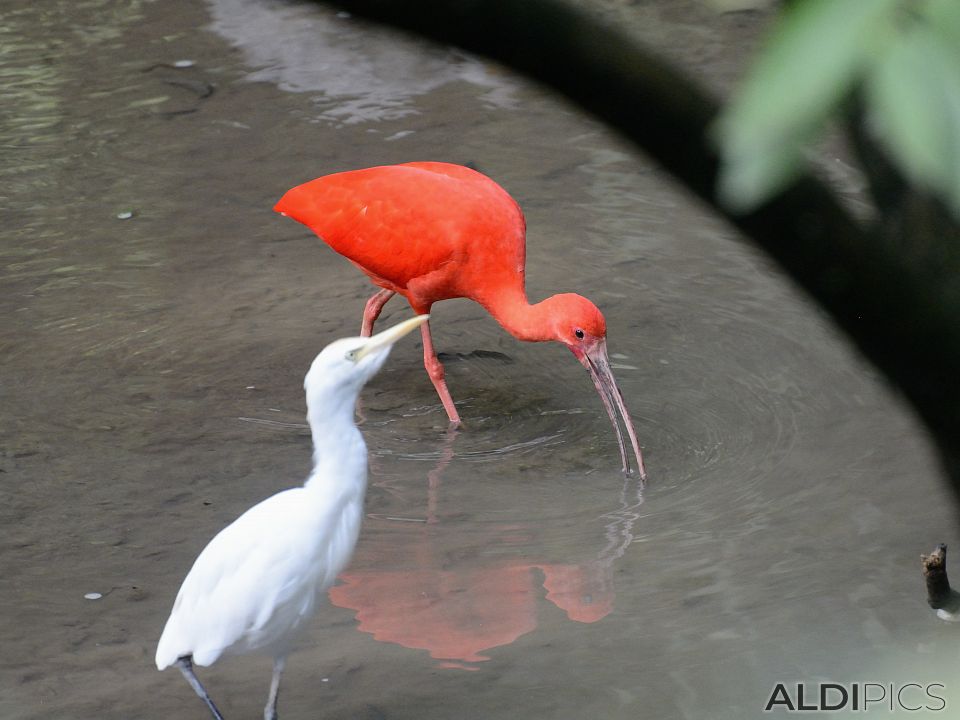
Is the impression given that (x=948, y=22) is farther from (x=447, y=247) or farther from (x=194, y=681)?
(x=447, y=247)

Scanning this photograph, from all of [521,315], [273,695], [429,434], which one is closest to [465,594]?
[273,695]

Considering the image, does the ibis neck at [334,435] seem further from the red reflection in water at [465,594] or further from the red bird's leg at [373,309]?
the red bird's leg at [373,309]

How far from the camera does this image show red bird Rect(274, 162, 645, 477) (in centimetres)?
462

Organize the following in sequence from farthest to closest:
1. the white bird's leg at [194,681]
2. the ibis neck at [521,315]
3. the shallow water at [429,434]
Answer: the ibis neck at [521,315] < the shallow water at [429,434] < the white bird's leg at [194,681]

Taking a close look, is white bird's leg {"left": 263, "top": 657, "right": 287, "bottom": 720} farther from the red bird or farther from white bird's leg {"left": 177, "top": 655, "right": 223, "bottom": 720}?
the red bird

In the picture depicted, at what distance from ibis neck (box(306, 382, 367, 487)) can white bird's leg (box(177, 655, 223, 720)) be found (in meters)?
0.54

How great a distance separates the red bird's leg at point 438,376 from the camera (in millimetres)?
4926

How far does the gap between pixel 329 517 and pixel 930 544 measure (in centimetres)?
205

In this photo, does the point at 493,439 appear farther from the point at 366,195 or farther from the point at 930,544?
the point at 930,544

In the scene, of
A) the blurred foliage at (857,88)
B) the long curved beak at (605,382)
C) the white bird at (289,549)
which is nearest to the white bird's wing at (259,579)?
the white bird at (289,549)

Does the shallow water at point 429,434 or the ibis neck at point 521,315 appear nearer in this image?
the shallow water at point 429,434

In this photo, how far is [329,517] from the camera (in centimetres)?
294

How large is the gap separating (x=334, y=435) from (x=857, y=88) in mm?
2449

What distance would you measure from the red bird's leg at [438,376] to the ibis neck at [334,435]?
1.98 meters
